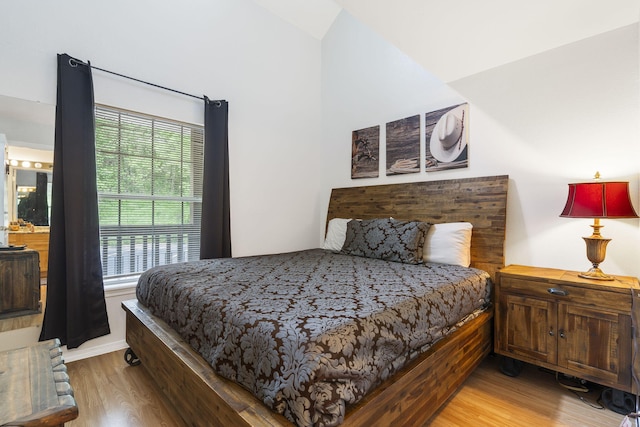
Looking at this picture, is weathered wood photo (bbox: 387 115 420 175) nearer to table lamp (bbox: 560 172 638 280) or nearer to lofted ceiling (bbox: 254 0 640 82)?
lofted ceiling (bbox: 254 0 640 82)

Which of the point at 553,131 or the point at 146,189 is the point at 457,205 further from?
the point at 146,189

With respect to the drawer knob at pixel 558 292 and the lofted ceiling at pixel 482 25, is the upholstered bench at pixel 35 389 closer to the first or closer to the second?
the lofted ceiling at pixel 482 25

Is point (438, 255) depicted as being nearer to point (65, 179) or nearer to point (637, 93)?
point (637, 93)

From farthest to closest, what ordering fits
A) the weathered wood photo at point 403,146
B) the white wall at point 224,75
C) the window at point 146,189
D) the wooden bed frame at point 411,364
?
the weathered wood photo at point 403,146
the window at point 146,189
the white wall at point 224,75
the wooden bed frame at point 411,364

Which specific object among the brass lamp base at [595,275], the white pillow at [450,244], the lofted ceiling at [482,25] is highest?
the lofted ceiling at [482,25]

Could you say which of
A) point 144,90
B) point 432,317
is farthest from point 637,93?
point 144,90

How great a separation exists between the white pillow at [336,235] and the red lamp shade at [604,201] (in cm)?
195

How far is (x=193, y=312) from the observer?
1530mm

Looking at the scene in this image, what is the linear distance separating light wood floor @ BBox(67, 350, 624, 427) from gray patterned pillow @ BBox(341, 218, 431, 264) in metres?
1.00

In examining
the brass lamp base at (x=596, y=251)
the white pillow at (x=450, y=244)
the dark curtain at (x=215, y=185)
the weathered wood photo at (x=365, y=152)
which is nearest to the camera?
the brass lamp base at (x=596, y=251)

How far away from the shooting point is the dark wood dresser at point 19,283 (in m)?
2.11

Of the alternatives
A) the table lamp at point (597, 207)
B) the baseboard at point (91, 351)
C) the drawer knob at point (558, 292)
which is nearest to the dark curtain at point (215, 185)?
the baseboard at point (91, 351)

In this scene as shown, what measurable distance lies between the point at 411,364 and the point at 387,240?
1.36 m

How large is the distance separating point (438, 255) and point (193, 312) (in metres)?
1.94
